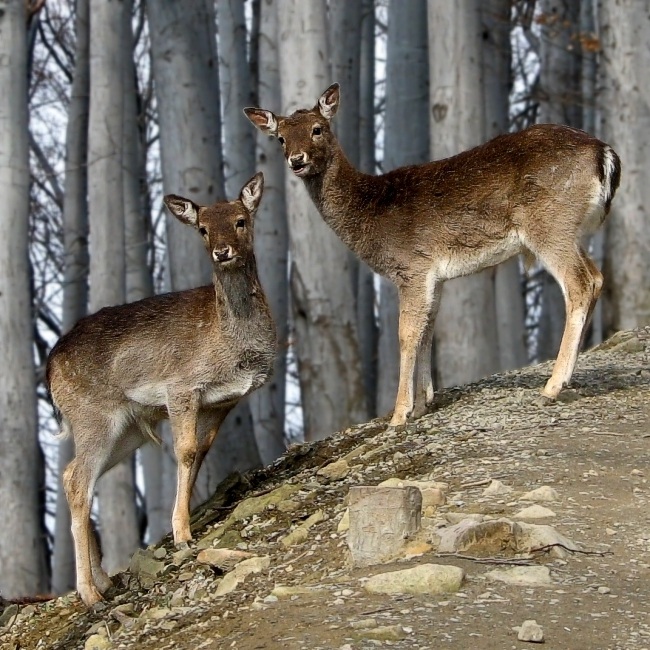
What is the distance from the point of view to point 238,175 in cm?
2325

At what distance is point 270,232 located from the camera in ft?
73.5

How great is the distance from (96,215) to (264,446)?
5708 millimetres

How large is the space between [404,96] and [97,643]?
15070 mm

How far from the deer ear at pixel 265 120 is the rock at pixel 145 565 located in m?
3.31

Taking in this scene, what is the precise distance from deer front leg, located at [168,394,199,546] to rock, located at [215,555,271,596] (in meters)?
1.04

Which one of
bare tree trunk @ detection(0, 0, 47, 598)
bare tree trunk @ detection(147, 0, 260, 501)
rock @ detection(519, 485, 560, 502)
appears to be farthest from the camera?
bare tree trunk @ detection(147, 0, 260, 501)

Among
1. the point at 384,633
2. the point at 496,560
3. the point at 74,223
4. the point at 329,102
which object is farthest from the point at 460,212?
the point at 74,223

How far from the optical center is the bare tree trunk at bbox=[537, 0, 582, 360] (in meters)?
26.4

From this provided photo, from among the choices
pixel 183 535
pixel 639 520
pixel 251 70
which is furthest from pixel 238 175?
pixel 639 520

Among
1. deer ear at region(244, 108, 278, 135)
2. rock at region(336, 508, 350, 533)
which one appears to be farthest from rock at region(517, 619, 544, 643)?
deer ear at region(244, 108, 278, 135)

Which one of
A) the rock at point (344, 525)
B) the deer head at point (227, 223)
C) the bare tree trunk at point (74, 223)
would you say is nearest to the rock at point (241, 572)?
the rock at point (344, 525)

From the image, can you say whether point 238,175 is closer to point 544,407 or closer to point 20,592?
point 20,592

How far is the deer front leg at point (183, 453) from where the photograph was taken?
8.54 meters

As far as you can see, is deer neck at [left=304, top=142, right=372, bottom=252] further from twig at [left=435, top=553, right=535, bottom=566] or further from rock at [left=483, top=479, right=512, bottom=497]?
twig at [left=435, top=553, right=535, bottom=566]
